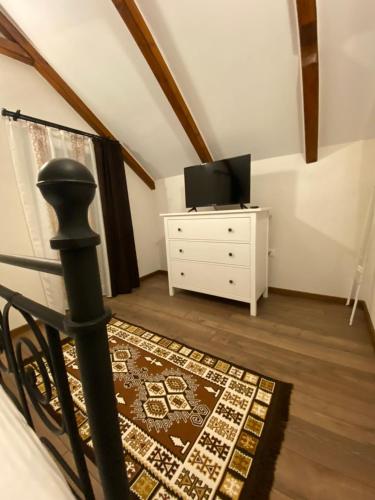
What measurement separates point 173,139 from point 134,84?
24.7 inches

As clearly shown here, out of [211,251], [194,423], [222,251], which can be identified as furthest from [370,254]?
[194,423]

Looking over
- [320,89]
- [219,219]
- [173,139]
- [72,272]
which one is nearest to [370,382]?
[219,219]

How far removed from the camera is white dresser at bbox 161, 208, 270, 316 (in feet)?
6.22

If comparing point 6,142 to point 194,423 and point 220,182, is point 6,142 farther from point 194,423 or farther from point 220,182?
point 194,423

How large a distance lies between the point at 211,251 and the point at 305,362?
3.79 ft

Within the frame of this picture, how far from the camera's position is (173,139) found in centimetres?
238

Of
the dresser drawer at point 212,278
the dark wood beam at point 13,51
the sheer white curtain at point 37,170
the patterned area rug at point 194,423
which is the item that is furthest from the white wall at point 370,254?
the dark wood beam at point 13,51

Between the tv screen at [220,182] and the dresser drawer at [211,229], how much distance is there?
336 millimetres

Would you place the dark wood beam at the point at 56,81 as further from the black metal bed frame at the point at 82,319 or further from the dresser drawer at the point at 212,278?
the black metal bed frame at the point at 82,319

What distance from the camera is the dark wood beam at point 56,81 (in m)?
1.77

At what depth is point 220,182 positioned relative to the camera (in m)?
2.23

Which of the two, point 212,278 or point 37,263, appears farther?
point 212,278

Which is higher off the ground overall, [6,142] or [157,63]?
[157,63]

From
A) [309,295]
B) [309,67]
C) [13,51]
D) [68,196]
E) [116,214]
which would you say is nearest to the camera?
[68,196]
